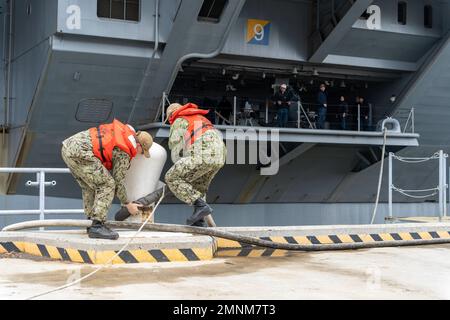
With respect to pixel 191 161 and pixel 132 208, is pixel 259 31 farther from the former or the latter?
pixel 132 208

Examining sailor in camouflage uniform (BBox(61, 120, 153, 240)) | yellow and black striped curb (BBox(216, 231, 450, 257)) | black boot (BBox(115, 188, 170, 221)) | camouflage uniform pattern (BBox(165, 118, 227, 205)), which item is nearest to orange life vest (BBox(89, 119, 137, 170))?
sailor in camouflage uniform (BBox(61, 120, 153, 240))

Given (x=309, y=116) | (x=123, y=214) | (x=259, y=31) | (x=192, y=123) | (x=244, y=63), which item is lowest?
(x=123, y=214)

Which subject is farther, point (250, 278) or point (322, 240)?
point (322, 240)

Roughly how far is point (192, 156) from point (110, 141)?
94 centimetres

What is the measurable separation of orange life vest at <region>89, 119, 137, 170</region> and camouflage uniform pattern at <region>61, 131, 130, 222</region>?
5cm

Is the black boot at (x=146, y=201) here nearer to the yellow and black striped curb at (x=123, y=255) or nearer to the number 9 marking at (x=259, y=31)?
the yellow and black striped curb at (x=123, y=255)

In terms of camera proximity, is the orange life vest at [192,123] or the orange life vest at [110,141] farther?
the orange life vest at [192,123]

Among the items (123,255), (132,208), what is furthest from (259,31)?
(123,255)

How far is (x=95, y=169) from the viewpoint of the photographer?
586 cm

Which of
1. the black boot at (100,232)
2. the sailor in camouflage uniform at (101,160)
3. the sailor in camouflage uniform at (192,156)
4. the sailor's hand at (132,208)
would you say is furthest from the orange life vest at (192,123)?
the black boot at (100,232)

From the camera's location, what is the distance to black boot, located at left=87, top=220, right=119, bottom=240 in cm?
592

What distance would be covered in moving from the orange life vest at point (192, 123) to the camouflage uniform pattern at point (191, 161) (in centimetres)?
4

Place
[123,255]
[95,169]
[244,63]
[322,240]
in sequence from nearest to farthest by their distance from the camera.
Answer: [123,255] < [95,169] < [322,240] < [244,63]

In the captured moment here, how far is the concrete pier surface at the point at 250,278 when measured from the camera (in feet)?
14.4
